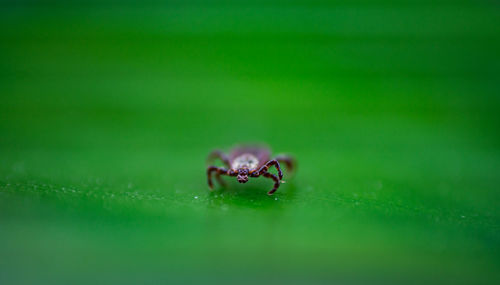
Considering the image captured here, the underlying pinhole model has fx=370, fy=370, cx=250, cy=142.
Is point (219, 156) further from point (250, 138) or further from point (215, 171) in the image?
point (250, 138)

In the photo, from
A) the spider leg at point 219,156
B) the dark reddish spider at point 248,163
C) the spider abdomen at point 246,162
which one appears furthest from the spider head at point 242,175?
the spider leg at point 219,156

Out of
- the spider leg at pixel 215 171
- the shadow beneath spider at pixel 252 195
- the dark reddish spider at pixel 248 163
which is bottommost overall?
the shadow beneath spider at pixel 252 195

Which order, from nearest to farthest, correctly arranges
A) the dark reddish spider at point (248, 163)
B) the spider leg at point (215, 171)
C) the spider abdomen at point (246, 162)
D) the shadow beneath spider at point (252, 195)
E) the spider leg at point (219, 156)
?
1. the shadow beneath spider at point (252, 195)
2. the spider leg at point (215, 171)
3. the dark reddish spider at point (248, 163)
4. the spider abdomen at point (246, 162)
5. the spider leg at point (219, 156)

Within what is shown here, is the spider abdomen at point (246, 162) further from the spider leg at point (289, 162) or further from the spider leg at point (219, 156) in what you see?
the spider leg at point (289, 162)

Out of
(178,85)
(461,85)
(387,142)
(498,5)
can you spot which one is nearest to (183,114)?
(178,85)

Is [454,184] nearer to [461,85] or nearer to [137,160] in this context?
[461,85]

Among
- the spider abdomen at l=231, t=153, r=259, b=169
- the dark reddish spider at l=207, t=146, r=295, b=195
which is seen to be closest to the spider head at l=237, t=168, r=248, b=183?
the dark reddish spider at l=207, t=146, r=295, b=195

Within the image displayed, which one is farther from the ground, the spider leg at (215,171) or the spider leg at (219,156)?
the spider leg at (219,156)

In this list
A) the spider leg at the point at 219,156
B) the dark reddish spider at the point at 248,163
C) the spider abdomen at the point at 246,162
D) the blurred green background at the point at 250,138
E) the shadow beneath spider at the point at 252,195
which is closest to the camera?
the blurred green background at the point at 250,138
